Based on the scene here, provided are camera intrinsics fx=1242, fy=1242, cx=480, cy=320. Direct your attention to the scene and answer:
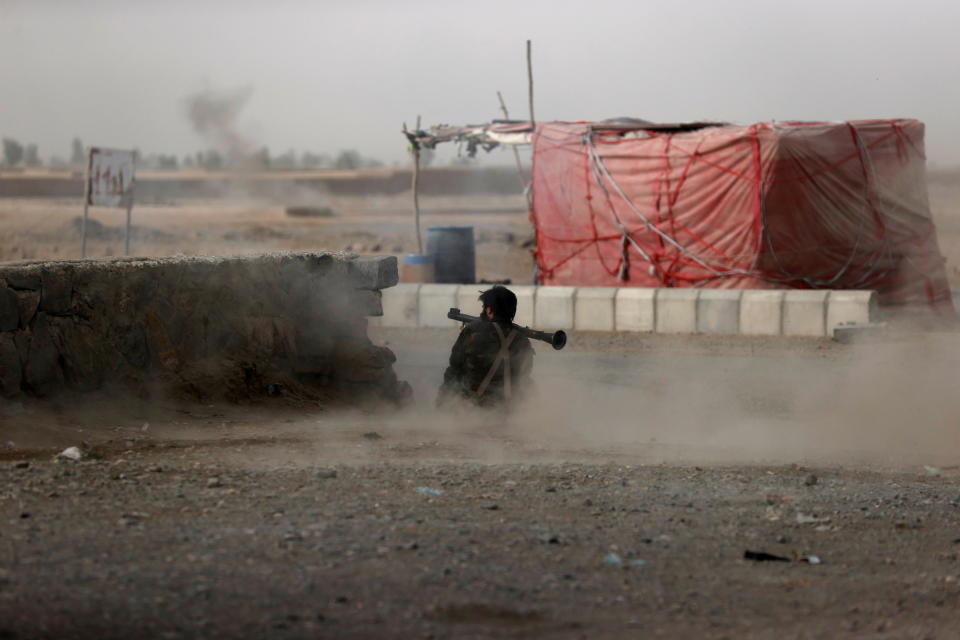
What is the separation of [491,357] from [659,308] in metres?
6.62

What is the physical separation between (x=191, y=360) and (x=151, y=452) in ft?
5.51

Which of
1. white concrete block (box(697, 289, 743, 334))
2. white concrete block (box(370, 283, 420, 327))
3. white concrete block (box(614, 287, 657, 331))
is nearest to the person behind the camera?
white concrete block (box(697, 289, 743, 334))

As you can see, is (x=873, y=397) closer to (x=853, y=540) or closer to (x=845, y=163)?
(x=853, y=540)

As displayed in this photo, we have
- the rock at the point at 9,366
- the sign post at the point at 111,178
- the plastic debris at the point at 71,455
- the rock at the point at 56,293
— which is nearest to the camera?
the plastic debris at the point at 71,455

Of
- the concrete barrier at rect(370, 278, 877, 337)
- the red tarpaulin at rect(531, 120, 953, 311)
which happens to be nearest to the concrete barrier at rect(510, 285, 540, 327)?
the concrete barrier at rect(370, 278, 877, 337)

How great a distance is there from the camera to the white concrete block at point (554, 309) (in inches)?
593

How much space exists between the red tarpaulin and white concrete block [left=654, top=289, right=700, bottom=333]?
1580 mm

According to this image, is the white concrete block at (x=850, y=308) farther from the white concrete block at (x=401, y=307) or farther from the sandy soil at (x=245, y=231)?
the sandy soil at (x=245, y=231)

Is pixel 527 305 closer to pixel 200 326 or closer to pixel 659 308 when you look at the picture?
pixel 659 308

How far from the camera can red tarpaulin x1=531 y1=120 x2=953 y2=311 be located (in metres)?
15.5

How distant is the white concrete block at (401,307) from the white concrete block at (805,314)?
4.47m

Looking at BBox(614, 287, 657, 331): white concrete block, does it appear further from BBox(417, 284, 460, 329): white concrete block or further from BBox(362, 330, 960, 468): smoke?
BBox(417, 284, 460, 329): white concrete block

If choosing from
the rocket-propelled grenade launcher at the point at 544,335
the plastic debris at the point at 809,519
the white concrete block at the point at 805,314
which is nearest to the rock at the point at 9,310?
the rocket-propelled grenade launcher at the point at 544,335

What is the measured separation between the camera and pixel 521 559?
4734mm
